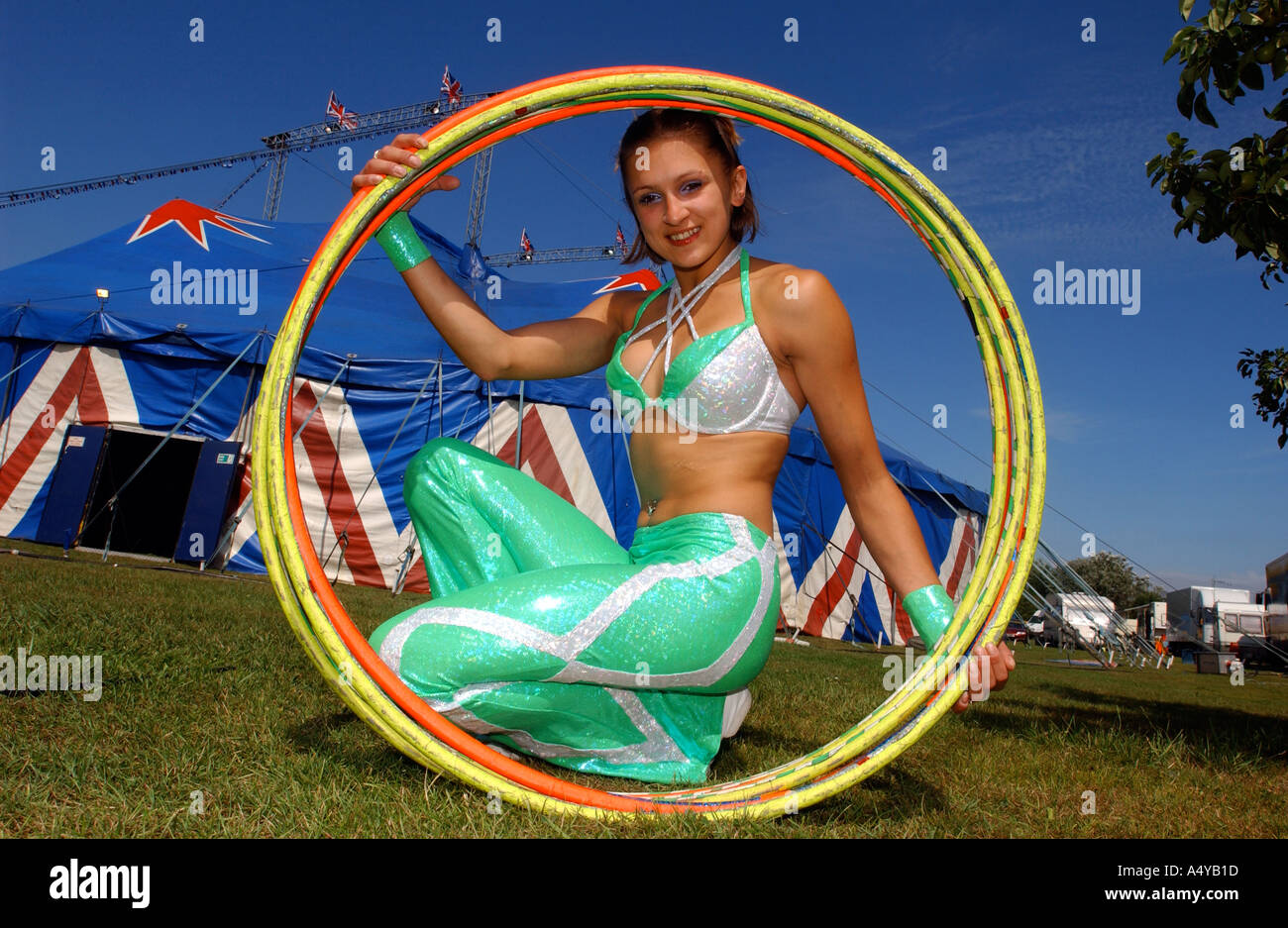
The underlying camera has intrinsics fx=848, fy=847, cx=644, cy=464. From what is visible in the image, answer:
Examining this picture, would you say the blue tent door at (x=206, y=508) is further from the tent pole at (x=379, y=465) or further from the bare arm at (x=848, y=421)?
the bare arm at (x=848, y=421)

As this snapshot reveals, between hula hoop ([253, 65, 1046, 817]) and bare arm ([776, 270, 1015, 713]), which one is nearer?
hula hoop ([253, 65, 1046, 817])

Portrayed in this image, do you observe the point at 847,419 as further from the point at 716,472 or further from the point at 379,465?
the point at 379,465

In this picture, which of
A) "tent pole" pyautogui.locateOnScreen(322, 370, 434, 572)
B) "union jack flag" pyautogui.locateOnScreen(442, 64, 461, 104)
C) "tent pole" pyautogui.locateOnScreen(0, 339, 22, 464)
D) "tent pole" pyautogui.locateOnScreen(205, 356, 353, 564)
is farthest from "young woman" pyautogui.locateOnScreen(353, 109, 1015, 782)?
"union jack flag" pyautogui.locateOnScreen(442, 64, 461, 104)

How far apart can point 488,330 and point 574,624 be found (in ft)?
3.19

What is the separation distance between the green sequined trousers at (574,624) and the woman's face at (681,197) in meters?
0.81

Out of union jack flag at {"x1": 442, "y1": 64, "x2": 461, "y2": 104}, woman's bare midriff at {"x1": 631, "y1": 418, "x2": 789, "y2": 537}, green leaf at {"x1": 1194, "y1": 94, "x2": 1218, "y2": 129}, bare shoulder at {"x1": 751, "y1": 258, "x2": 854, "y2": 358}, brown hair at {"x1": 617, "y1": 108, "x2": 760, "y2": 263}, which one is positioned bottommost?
woman's bare midriff at {"x1": 631, "y1": 418, "x2": 789, "y2": 537}

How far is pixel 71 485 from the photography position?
991 cm

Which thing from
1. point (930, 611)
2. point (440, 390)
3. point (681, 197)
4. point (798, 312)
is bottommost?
point (930, 611)

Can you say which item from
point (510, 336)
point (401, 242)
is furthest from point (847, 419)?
point (401, 242)

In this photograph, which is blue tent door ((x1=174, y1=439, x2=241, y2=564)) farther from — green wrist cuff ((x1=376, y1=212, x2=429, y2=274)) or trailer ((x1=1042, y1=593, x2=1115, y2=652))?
trailer ((x1=1042, y1=593, x2=1115, y2=652))

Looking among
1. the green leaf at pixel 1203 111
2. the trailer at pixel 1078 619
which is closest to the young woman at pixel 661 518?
the green leaf at pixel 1203 111

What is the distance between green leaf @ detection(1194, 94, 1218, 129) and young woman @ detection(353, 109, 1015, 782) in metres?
2.33

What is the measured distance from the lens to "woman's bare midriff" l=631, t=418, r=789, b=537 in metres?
2.26
